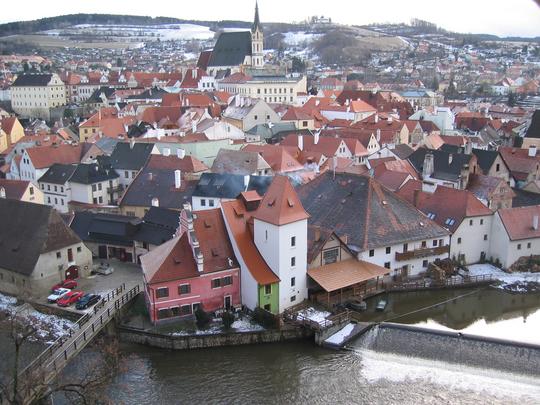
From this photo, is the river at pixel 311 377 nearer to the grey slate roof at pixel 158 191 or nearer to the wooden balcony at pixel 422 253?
the wooden balcony at pixel 422 253

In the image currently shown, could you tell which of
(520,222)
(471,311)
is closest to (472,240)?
(520,222)

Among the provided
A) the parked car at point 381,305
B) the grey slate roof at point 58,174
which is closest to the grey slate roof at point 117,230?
the grey slate roof at point 58,174

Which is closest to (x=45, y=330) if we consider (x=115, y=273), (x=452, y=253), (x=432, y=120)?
(x=115, y=273)

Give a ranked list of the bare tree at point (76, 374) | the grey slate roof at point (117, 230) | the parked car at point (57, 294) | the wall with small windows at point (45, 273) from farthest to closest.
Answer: the grey slate roof at point (117, 230), the wall with small windows at point (45, 273), the parked car at point (57, 294), the bare tree at point (76, 374)

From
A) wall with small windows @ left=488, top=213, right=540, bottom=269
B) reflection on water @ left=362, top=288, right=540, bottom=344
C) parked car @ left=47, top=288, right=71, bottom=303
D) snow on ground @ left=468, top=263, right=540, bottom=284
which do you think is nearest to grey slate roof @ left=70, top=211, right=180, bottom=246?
parked car @ left=47, top=288, right=71, bottom=303

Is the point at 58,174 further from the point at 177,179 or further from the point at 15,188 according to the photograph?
the point at 177,179

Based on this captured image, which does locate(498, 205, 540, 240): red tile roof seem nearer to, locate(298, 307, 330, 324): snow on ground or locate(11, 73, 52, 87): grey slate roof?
locate(298, 307, 330, 324): snow on ground
